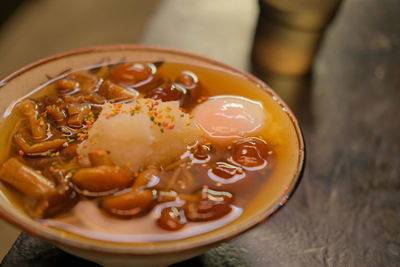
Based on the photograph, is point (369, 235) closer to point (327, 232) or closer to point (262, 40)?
→ point (327, 232)

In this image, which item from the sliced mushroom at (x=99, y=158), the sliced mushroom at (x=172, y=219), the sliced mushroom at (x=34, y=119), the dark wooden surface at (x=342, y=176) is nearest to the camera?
the sliced mushroom at (x=172, y=219)

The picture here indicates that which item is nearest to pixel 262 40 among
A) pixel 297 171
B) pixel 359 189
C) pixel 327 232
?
pixel 359 189

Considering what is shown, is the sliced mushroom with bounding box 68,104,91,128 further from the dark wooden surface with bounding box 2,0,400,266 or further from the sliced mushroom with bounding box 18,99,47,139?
the dark wooden surface with bounding box 2,0,400,266

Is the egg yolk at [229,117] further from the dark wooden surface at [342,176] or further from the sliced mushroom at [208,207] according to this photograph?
the dark wooden surface at [342,176]

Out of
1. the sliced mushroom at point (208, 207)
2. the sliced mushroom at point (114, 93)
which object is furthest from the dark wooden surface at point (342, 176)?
the sliced mushroom at point (114, 93)

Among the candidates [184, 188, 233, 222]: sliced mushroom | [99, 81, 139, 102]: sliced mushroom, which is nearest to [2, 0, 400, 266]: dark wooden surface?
[184, 188, 233, 222]: sliced mushroom

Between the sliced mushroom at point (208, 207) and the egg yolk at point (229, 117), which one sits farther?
the egg yolk at point (229, 117)

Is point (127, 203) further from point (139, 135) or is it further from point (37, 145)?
point (37, 145)
